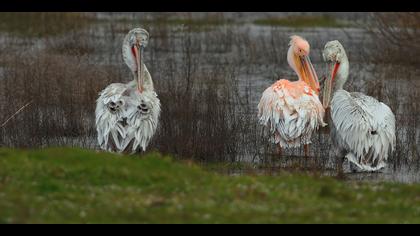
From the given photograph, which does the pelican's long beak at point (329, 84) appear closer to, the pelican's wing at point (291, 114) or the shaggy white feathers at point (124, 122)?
the pelican's wing at point (291, 114)

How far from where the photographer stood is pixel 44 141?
16.0 meters

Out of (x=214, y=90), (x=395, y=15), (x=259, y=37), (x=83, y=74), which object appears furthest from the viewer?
(x=259, y=37)

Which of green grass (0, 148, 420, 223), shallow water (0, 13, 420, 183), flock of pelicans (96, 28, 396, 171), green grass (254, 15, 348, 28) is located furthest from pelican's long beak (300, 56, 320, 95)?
green grass (254, 15, 348, 28)

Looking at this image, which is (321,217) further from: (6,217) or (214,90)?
(214,90)

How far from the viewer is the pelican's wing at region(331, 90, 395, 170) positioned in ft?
47.8

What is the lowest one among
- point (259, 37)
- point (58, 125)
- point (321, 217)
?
point (321, 217)

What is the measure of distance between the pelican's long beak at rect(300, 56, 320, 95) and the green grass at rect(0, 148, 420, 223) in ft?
17.7

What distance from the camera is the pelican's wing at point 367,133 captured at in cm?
1457

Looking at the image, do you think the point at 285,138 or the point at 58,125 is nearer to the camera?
the point at 285,138

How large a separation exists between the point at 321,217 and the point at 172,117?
6.65 meters

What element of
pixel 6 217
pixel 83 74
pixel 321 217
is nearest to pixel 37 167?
pixel 6 217

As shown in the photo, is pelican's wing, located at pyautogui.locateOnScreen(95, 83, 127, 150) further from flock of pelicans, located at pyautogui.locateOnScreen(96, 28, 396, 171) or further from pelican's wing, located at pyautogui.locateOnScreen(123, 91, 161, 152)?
pelican's wing, located at pyautogui.locateOnScreen(123, 91, 161, 152)

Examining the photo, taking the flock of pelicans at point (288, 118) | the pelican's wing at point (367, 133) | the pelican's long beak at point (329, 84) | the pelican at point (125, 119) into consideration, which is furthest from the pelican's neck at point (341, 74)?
the pelican at point (125, 119)

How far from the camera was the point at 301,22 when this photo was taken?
33938 millimetres
